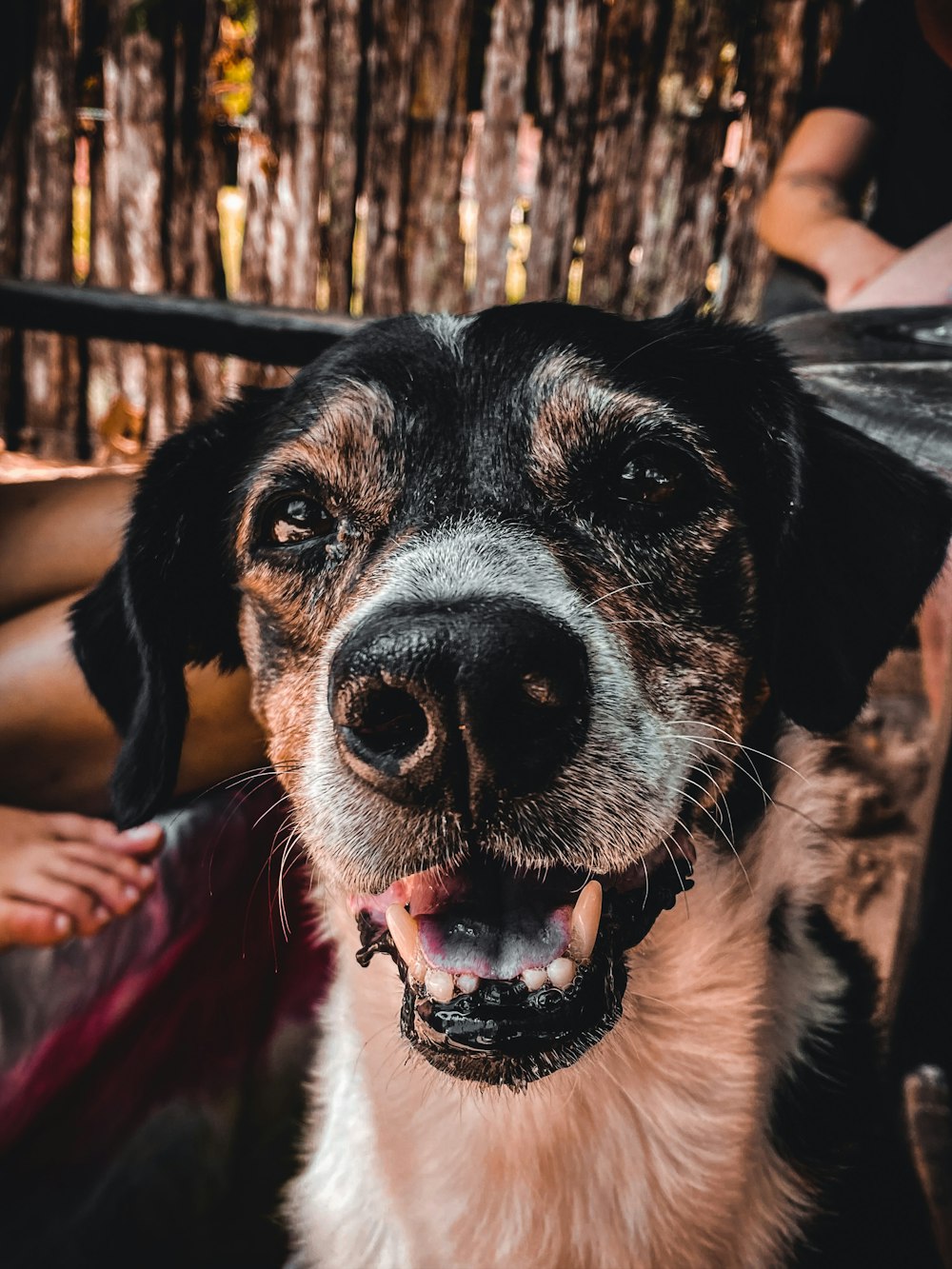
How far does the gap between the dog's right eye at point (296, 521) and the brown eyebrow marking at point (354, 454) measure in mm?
46

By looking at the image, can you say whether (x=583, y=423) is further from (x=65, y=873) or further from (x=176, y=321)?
(x=176, y=321)

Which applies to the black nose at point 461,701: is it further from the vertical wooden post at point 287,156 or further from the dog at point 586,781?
the vertical wooden post at point 287,156

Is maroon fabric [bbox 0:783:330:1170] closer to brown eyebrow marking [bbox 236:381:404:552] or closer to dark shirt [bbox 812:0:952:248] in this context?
brown eyebrow marking [bbox 236:381:404:552]

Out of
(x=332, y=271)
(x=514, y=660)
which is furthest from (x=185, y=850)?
(x=332, y=271)

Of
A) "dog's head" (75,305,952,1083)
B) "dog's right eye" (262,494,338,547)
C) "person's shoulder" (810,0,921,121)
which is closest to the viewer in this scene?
"dog's head" (75,305,952,1083)

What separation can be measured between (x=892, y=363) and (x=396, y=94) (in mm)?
3020

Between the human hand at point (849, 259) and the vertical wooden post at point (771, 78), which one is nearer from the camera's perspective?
the human hand at point (849, 259)

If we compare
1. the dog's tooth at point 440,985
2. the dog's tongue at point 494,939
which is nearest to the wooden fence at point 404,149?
the dog's tongue at point 494,939

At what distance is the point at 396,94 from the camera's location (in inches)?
152

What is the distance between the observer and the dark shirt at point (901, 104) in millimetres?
2748

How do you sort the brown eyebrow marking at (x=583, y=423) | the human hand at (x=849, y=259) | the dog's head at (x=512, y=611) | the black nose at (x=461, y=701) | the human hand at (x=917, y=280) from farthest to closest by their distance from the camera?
the human hand at (x=849, y=259) → the human hand at (x=917, y=280) → the brown eyebrow marking at (x=583, y=423) → the dog's head at (x=512, y=611) → the black nose at (x=461, y=701)

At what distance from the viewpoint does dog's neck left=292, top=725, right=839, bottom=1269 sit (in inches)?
54.7

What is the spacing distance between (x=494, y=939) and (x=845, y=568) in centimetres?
82

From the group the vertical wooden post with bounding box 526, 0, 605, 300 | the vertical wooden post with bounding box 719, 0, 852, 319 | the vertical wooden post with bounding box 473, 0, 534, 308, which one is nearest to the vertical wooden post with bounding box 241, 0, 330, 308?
the vertical wooden post with bounding box 473, 0, 534, 308
